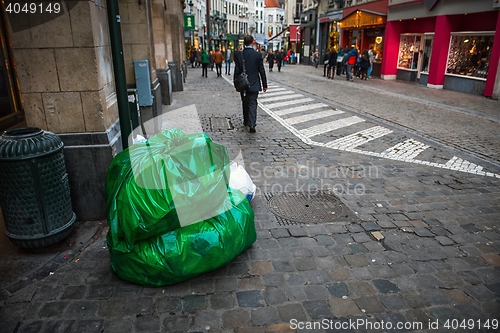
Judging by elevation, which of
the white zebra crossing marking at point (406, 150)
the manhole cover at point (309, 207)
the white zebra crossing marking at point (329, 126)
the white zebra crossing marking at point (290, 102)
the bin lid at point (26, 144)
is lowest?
the manhole cover at point (309, 207)

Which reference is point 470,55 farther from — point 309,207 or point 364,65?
point 309,207

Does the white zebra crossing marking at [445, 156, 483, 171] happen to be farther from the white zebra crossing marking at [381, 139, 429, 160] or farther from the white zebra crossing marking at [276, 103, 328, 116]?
the white zebra crossing marking at [276, 103, 328, 116]

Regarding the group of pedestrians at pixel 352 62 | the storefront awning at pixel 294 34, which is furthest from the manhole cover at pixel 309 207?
the storefront awning at pixel 294 34

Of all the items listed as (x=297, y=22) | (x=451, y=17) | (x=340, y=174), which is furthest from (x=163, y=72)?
(x=297, y=22)

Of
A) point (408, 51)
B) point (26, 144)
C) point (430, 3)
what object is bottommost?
point (26, 144)

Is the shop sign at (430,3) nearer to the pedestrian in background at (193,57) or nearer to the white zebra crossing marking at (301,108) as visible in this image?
the white zebra crossing marking at (301,108)

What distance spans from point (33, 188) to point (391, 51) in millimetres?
20542

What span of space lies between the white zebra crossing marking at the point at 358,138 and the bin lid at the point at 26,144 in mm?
5211

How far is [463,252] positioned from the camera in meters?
3.50

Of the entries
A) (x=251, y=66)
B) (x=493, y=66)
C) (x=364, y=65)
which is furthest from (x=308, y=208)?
(x=364, y=65)

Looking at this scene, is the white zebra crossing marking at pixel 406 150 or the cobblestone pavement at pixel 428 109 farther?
the cobblestone pavement at pixel 428 109

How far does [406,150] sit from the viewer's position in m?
7.00

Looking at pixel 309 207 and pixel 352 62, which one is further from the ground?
pixel 352 62

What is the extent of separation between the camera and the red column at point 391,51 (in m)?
19.7
